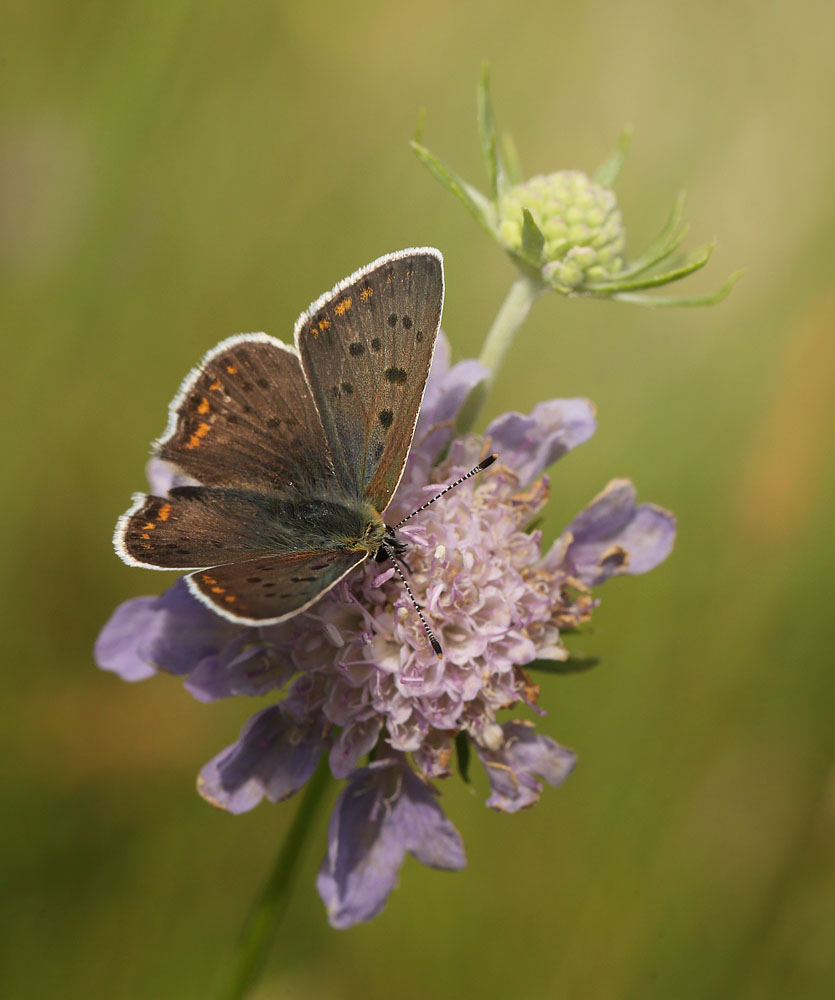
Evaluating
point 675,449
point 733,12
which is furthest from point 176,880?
point 733,12

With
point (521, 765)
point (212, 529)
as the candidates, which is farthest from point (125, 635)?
point (521, 765)

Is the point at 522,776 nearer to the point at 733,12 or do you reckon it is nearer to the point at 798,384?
the point at 798,384

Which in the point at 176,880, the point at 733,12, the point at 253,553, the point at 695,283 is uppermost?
the point at 733,12

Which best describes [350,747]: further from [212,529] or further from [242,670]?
[212,529]

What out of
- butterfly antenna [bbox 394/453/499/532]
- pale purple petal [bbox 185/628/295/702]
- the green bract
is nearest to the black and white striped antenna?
butterfly antenna [bbox 394/453/499/532]

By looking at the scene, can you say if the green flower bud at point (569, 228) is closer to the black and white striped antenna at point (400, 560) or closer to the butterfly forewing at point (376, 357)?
the butterfly forewing at point (376, 357)
